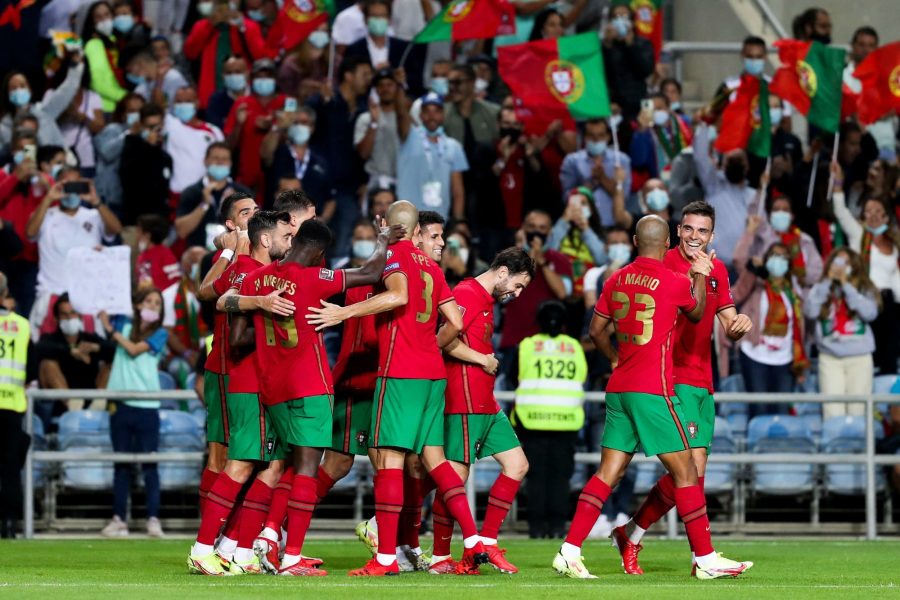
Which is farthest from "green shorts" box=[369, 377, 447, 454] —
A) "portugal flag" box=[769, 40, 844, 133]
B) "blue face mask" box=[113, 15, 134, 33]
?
"blue face mask" box=[113, 15, 134, 33]

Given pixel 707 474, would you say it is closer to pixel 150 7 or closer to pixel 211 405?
pixel 211 405

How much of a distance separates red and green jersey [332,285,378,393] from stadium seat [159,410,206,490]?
5620 mm

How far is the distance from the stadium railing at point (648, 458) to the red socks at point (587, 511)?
5460mm

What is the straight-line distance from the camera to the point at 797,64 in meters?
20.9

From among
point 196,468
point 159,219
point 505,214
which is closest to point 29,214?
point 159,219

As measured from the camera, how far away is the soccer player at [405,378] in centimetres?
1148

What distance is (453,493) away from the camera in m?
11.7

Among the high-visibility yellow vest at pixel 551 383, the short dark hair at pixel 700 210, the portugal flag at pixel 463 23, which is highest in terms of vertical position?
the portugal flag at pixel 463 23

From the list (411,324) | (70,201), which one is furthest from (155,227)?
(411,324)

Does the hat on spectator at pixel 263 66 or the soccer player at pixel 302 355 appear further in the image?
the hat on spectator at pixel 263 66

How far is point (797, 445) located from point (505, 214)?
14.0ft

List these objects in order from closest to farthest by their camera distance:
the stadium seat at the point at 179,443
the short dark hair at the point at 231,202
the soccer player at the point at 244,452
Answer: the soccer player at the point at 244,452 → the short dark hair at the point at 231,202 → the stadium seat at the point at 179,443

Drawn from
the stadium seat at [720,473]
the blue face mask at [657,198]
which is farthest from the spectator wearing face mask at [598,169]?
the stadium seat at [720,473]

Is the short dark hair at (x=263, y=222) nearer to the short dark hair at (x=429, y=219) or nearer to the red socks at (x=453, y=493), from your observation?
the short dark hair at (x=429, y=219)
